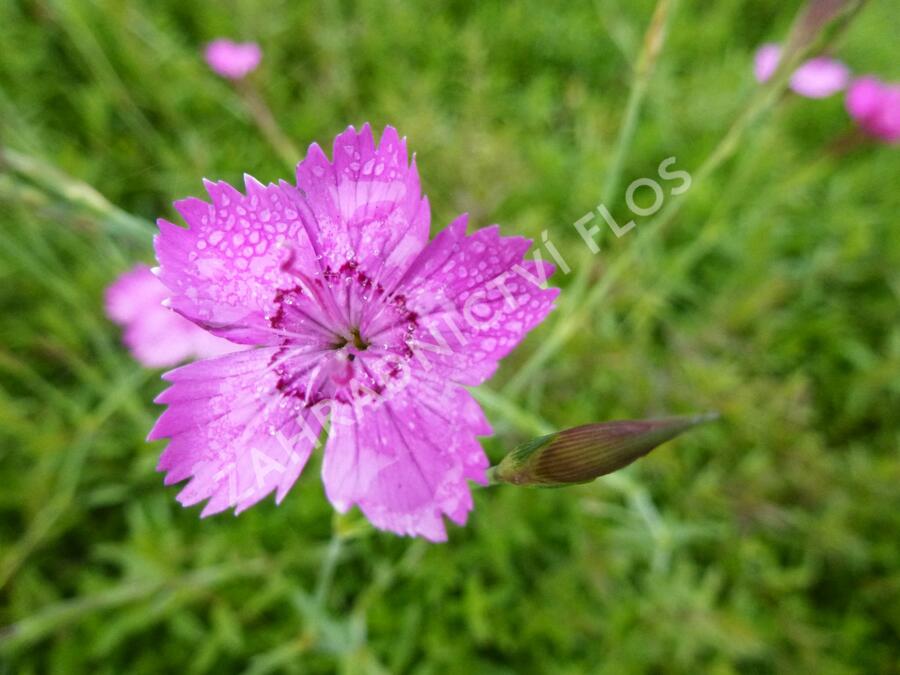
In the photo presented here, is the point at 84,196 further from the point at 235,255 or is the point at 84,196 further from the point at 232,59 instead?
the point at 232,59

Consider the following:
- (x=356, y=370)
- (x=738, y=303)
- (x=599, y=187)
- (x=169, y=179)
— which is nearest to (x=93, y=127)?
(x=169, y=179)

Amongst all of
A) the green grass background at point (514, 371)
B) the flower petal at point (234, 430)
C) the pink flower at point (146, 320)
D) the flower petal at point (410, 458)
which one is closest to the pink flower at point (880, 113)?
the green grass background at point (514, 371)

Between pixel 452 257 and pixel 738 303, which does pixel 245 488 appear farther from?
pixel 738 303

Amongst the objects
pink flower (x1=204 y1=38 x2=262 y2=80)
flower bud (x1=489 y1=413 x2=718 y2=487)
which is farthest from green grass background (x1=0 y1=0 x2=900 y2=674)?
flower bud (x1=489 y1=413 x2=718 y2=487)

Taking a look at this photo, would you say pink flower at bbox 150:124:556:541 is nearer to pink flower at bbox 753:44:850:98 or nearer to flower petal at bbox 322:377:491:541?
flower petal at bbox 322:377:491:541

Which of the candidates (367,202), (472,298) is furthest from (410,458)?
(367,202)

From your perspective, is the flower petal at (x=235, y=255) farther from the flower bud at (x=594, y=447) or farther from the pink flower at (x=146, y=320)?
the pink flower at (x=146, y=320)
